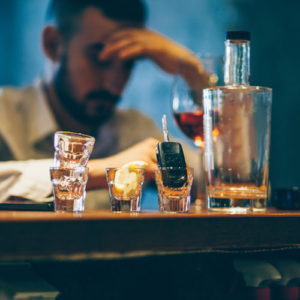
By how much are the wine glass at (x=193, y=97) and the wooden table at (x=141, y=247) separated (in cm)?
28

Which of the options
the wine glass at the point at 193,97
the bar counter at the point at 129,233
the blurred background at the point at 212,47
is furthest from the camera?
the blurred background at the point at 212,47

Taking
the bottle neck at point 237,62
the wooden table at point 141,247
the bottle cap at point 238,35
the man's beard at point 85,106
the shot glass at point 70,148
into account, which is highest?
the bottle cap at point 238,35

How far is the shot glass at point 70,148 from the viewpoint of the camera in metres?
0.84

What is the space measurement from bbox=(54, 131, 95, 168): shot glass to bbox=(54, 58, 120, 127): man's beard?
141cm

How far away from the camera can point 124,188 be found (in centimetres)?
79

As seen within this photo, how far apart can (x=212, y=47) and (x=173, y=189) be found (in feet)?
5.59

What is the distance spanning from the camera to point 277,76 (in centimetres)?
253

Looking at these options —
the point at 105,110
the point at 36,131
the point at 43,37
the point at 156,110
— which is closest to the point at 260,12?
the point at 156,110

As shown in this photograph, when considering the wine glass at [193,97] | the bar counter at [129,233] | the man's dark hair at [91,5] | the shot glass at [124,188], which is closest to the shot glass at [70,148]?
the shot glass at [124,188]

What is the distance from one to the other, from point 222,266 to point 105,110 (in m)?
1.48

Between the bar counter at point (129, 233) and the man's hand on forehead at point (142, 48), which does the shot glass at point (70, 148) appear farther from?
the man's hand on forehead at point (142, 48)

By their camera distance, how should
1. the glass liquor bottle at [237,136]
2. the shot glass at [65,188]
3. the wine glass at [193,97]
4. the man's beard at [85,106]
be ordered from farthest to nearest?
the man's beard at [85,106], the wine glass at [193,97], the glass liquor bottle at [237,136], the shot glass at [65,188]

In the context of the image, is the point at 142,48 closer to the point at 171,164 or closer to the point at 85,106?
the point at 85,106

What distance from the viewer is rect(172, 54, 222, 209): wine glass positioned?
1130 mm
